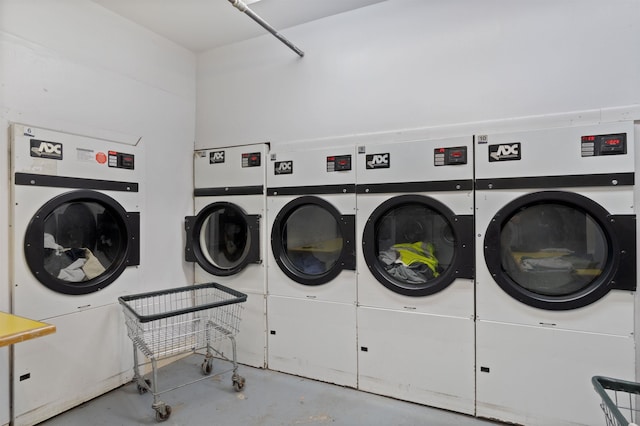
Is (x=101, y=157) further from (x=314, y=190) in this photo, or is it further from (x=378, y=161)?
(x=378, y=161)

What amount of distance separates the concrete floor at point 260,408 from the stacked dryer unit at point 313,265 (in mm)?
210

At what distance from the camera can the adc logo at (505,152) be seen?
7.29 ft

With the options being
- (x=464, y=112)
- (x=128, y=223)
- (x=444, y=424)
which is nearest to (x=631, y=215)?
(x=464, y=112)

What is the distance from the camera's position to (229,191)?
3.18 m

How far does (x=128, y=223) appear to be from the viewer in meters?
2.79

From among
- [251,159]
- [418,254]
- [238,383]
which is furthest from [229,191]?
[418,254]

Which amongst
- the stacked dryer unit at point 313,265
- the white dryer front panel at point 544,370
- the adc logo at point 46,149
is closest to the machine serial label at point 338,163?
the stacked dryer unit at point 313,265

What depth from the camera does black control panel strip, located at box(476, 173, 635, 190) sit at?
201 centimetres

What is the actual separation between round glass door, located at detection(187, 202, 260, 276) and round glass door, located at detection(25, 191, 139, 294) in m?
0.61

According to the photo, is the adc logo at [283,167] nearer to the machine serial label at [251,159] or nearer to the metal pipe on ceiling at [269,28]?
the machine serial label at [251,159]

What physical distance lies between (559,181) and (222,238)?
108 inches

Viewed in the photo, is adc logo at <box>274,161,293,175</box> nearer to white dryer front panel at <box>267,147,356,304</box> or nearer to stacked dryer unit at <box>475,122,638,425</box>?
white dryer front panel at <box>267,147,356,304</box>

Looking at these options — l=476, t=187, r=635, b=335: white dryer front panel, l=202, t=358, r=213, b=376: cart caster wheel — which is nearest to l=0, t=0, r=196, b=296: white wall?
l=202, t=358, r=213, b=376: cart caster wheel

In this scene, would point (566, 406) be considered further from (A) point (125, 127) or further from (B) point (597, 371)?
(A) point (125, 127)
